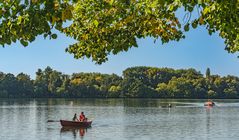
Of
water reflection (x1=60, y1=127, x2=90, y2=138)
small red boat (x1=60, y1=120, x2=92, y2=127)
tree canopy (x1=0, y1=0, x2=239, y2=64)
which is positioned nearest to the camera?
tree canopy (x1=0, y1=0, x2=239, y2=64)

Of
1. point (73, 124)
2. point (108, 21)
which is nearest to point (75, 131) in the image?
point (73, 124)

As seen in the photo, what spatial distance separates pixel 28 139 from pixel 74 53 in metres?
39.8

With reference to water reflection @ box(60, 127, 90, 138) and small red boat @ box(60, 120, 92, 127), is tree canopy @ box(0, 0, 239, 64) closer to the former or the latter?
water reflection @ box(60, 127, 90, 138)

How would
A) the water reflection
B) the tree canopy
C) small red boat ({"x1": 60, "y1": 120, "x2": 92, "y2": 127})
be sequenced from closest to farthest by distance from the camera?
the tree canopy < the water reflection < small red boat ({"x1": 60, "y1": 120, "x2": 92, "y2": 127})

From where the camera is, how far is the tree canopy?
1097cm

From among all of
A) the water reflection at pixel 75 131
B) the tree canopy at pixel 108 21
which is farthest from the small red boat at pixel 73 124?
the tree canopy at pixel 108 21

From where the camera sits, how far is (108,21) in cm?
1733

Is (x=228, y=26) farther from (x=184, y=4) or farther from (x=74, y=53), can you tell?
(x=74, y=53)

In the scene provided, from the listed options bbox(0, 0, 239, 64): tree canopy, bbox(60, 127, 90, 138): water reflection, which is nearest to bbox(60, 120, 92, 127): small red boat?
bbox(60, 127, 90, 138): water reflection

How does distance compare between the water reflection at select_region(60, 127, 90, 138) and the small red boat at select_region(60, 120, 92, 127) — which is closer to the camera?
the water reflection at select_region(60, 127, 90, 138)

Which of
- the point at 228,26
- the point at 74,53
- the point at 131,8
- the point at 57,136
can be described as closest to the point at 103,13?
the point at 131,8

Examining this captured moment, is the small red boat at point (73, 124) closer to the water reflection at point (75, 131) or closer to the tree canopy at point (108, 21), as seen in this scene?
the water reflection at point (75, 131)

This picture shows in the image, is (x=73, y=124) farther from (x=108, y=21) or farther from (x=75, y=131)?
(x=108, y=21)

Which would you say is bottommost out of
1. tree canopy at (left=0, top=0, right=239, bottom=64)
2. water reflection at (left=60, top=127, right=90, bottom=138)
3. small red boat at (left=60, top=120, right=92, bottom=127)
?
→ water reflection at (left=60, top=127, right=90, bottom=138)
